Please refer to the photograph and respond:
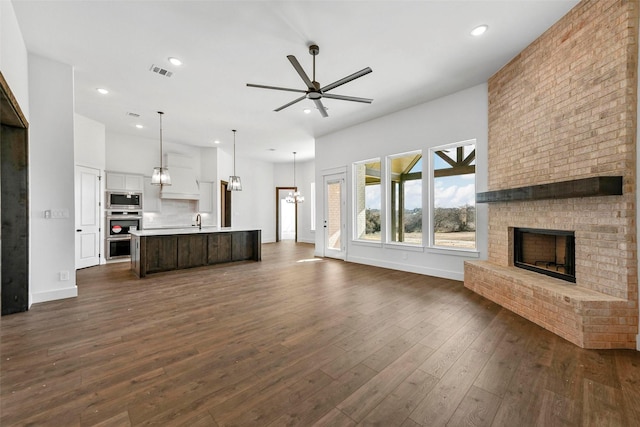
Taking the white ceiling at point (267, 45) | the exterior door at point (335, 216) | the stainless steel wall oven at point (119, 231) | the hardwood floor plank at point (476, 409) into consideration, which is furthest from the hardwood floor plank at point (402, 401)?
the stainless steel wall oven at point (119, 231)

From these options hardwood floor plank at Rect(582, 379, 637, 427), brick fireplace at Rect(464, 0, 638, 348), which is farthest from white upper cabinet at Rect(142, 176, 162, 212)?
hardwood floor plank at Rect(582, 379, 637, 427)

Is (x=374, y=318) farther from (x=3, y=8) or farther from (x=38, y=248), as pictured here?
(x=3, y=8)

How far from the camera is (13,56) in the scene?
9.18 feet

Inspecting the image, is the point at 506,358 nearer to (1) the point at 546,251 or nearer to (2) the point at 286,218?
(1) the point at 546,251

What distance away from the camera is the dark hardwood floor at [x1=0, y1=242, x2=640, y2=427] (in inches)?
63.9

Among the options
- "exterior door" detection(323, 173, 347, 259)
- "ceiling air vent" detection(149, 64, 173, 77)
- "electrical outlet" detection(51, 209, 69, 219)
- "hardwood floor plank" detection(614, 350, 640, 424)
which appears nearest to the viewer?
"hardwood floor plank" detection(614, 350, 640, 424)

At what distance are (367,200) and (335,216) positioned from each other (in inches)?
42.4

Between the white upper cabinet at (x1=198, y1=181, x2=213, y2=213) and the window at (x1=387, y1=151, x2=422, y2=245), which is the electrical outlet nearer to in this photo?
the white upper cabinet at (x1=198, y1=181, x2=213, y2=213)

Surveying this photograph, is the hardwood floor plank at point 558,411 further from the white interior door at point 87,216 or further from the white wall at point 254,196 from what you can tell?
the white wall at point 254,196

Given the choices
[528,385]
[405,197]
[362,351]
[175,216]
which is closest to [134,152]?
[175,216]

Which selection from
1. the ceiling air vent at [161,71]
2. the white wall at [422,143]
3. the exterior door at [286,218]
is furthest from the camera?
the exterior door at [286,218]

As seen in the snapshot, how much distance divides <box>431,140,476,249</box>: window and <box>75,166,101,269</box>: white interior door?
754cm

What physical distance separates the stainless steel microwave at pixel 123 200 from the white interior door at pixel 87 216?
12.0 inches

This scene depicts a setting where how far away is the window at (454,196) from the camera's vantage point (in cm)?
471
